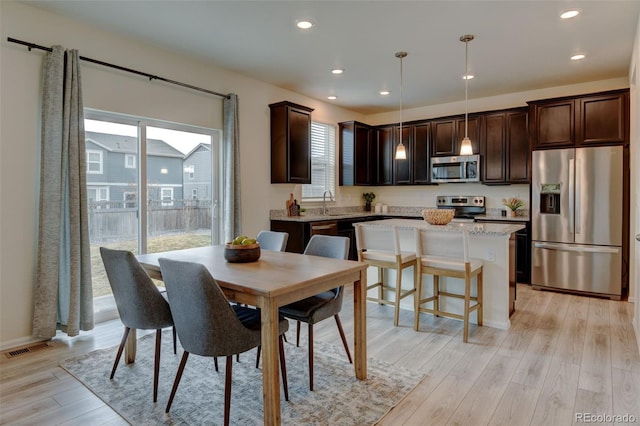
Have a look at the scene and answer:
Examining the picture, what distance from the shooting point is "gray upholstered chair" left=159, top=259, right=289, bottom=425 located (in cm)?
187

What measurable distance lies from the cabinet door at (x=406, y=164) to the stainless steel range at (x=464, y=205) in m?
0.63

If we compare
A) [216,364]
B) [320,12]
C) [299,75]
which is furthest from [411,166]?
[216,364]

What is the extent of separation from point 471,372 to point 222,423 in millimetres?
1673

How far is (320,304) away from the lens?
100 inches

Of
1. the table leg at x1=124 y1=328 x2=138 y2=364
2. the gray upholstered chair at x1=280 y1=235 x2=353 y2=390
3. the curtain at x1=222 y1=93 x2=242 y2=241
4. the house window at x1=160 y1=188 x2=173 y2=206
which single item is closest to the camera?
the gray upholstered chair at x1=280 y1=235 x2=353 y2=390

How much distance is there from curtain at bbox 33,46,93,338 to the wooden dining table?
2.98 feet

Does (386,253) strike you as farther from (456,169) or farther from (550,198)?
(456,169)

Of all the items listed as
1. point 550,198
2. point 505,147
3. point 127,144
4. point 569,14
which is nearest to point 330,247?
point 127,144

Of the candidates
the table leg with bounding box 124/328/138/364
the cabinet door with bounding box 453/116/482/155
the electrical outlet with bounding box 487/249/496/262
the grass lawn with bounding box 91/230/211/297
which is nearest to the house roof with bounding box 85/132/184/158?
the grass lawn with bounding box 91/230/211/297

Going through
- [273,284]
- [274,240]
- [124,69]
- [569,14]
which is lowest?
[273,284]

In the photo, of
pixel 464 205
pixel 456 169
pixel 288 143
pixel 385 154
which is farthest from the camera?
pixel 385 154

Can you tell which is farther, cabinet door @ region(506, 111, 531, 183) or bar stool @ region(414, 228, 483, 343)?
cabinet door @ region(506, 111, 531, 183)

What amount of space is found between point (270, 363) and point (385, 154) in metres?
5.34

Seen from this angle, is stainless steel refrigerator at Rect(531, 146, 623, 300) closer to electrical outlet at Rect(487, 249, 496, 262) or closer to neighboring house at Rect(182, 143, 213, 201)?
electrical outlet at Rect(487, 249, 496, 262)
